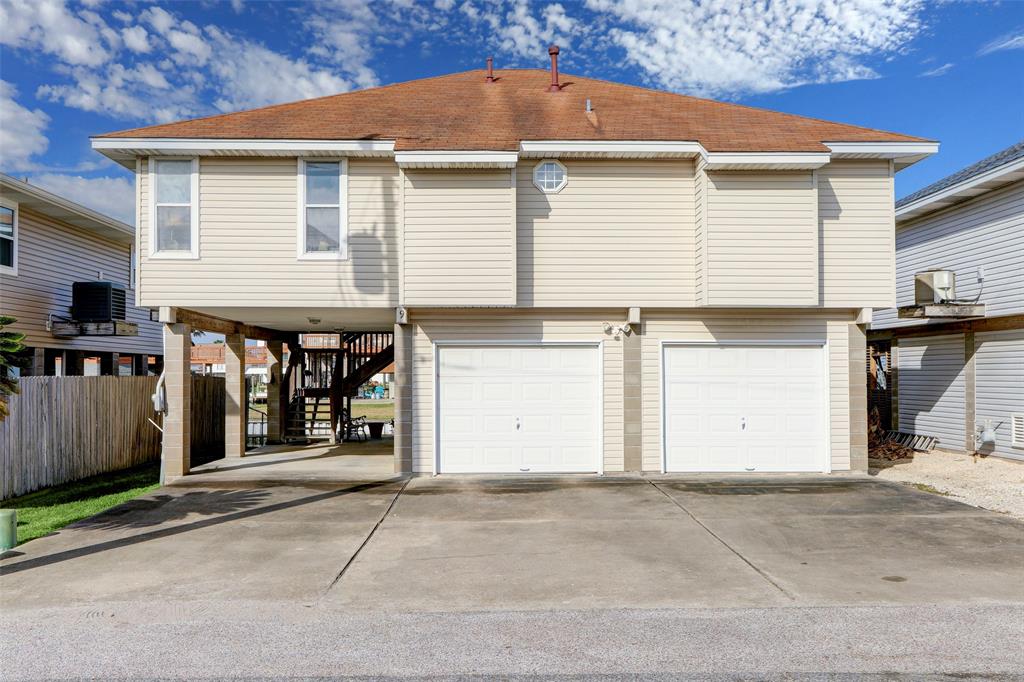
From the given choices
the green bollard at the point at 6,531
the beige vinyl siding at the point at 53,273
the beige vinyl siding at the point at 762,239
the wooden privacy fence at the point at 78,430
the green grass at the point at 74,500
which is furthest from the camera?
the beige vinyl siding at the point at 53,273

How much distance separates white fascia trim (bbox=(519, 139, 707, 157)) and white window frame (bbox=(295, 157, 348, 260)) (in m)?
3.10

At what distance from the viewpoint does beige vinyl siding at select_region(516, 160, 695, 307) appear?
10.4m

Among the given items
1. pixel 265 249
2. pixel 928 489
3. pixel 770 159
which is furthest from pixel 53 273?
pixel 928 489

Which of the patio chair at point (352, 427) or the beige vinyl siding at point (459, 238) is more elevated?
the beige vinyl siding at point (459, 238)

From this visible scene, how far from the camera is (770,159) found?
9.71m

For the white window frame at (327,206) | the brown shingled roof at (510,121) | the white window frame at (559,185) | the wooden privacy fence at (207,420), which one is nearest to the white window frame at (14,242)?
the wooden privacy fence at (207,420)

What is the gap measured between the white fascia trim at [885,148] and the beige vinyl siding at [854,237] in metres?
0.32

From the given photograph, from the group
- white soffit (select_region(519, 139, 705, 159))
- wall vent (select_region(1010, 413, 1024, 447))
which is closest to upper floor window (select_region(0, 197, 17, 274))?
white soffit (select_region(519, 139, 705, 159))

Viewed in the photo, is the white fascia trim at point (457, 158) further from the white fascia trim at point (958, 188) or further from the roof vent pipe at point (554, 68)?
the white fascia trim at point (958, 188)

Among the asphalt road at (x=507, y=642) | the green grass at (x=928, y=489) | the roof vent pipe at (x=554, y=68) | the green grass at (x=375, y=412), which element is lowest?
the green grass at (x=375, y=412)

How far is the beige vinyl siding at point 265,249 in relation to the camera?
1018 cm

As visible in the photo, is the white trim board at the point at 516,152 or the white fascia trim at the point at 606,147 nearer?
the white trim board at the point at 516,152

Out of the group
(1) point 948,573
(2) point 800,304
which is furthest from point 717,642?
(2) point 800,304

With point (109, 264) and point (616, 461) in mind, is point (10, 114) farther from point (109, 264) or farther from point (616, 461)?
point (616, 461)
